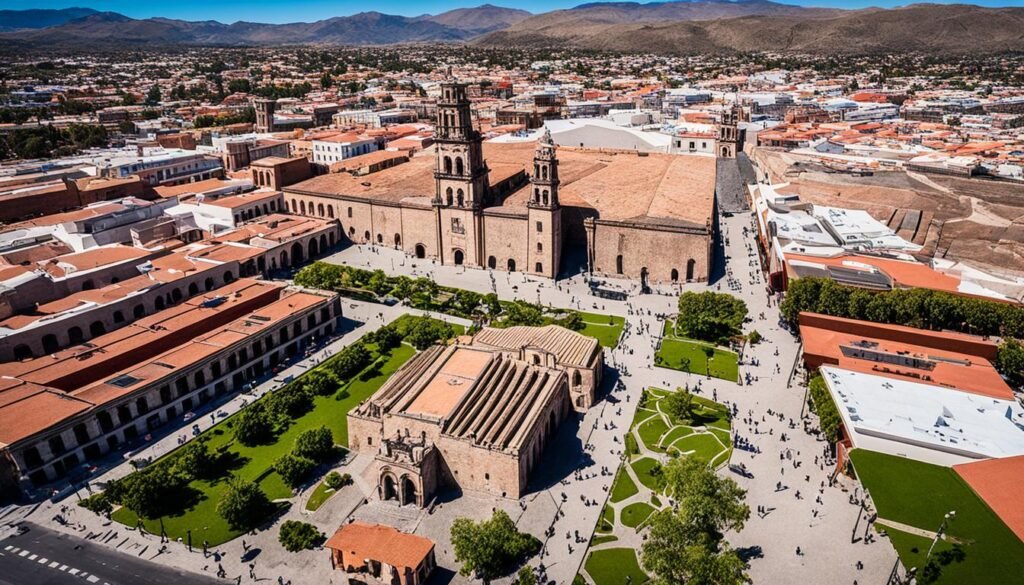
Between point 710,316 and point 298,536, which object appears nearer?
point 298,536

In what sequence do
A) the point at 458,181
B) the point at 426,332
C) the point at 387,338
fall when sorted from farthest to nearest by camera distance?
1. the point at 458,181
2. the point at 387,338
3. the point at 426,332

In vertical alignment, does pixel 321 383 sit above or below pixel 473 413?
below

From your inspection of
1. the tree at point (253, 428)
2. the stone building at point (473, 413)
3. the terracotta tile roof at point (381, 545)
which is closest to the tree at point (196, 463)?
the tree at point (253, 428)

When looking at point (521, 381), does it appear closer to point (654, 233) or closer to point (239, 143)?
point (654, 233)

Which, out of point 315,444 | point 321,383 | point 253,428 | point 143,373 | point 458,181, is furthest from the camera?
point 458,181

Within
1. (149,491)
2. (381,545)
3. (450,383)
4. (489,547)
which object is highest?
(450,383)

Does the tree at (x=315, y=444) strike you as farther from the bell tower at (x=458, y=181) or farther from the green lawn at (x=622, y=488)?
the bell tower at (x=458, y=181)

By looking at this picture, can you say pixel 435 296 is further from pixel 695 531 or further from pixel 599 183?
pixel 695 531

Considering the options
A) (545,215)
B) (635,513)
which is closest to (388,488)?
(635,513)
